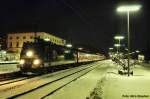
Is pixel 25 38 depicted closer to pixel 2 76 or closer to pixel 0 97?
pixel 2 76

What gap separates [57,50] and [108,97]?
21.0 m

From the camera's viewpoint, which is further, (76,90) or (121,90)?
(76,90)

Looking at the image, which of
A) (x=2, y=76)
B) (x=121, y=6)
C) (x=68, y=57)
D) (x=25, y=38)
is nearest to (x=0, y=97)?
(x=2, y=76)

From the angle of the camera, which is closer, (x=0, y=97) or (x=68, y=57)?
(x=0, y=97)

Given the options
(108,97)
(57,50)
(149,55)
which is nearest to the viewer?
(108,97)

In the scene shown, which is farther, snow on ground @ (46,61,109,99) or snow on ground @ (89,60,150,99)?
snow on ground @ (46,61,109,99)

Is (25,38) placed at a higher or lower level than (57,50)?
higher

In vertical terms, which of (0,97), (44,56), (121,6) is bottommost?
(0,97)

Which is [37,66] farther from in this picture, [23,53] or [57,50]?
[57,50]

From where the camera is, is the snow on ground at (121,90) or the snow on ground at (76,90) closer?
the snow on ground at (121,90)

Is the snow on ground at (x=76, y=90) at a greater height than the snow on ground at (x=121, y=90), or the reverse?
the snow on ground at (x=121, y=90)

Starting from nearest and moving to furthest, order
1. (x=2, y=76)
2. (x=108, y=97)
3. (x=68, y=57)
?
1. (x=108, y=97)
2. (x=2, y=76)
3. (x=68, y=57)

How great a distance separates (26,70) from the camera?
27.5 meters

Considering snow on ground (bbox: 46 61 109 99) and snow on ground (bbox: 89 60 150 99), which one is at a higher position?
snow on ground (bbox: 89 60 150 99)
